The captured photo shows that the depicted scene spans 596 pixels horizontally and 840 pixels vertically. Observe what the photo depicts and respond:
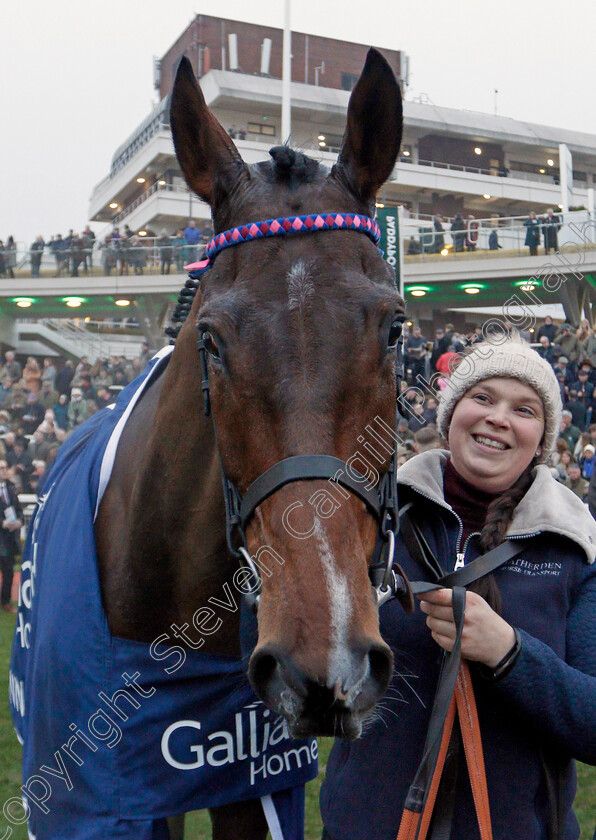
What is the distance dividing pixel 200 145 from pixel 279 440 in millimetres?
966

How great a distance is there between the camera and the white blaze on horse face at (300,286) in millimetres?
1711

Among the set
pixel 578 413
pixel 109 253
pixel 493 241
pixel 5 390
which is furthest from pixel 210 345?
pixel 109 253

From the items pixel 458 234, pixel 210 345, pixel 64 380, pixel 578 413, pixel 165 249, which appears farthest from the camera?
pixel 458 234

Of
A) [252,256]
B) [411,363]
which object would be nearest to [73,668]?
[252,256]

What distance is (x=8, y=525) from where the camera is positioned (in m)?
9.59

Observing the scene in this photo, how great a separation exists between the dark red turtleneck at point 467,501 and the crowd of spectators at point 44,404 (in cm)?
879

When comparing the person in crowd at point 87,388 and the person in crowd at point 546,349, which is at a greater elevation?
the person in crowd at point 546,349

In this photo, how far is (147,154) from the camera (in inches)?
1405

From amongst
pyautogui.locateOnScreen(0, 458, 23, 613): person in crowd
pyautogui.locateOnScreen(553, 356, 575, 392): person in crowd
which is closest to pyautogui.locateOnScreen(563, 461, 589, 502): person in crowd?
pyautogui.locateOnScreen(553, 356, 575, 392): person in crowd

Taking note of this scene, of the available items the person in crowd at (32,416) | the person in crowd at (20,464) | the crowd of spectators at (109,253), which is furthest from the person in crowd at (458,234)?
the person in crowd at (20,464)

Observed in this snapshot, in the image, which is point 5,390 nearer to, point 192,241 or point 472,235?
point 192,241

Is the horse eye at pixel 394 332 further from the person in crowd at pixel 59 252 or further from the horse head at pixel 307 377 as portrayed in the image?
the person in crowd at pixel 59 252

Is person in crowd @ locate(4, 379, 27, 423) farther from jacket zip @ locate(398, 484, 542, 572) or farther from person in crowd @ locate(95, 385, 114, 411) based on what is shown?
jacket zip @ locate(398, 484, 542, 572)

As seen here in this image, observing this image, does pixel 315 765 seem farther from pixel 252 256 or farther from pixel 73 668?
pixel 252 256
